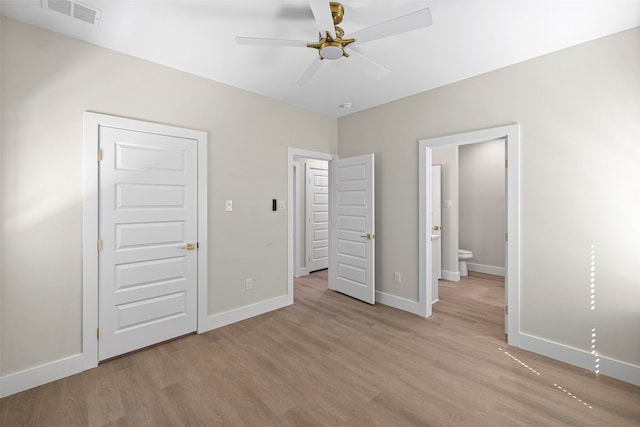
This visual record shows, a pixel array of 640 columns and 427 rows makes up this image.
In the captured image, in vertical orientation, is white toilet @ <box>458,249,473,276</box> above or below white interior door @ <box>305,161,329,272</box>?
below

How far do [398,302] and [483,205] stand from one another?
321 centimetres

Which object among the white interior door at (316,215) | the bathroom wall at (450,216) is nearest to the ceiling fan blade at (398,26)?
the bathroom wall at (450,216)

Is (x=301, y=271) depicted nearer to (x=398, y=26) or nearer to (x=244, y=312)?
(x=244, y=312)

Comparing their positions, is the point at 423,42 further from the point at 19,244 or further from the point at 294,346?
the point at 19,244

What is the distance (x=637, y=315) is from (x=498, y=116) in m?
1.98

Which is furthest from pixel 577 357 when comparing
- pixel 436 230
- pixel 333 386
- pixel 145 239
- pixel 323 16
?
pixel 145 239

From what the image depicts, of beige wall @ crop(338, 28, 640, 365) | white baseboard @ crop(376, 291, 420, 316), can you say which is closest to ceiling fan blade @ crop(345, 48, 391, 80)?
beige wall @ crop(338, 28, 640, 365)

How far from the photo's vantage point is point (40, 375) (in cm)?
214

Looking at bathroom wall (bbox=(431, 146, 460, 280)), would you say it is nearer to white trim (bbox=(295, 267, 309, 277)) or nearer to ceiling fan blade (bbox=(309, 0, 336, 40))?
white trim (bbox=(295, 267, 309, 277))

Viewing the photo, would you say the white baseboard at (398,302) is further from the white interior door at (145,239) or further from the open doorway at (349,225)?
the white interior door at (145,239)

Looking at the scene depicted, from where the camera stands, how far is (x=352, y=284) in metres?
4.06

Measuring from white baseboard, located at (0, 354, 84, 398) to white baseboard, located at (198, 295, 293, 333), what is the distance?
100 centimetres

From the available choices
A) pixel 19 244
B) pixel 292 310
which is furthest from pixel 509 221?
pixel 19 244

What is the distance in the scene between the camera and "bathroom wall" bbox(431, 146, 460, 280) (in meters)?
4.93
